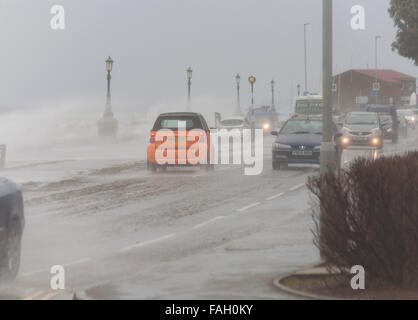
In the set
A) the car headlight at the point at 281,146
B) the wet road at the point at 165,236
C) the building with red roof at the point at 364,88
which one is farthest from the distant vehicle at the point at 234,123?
the building with red roof at the point at 364,88

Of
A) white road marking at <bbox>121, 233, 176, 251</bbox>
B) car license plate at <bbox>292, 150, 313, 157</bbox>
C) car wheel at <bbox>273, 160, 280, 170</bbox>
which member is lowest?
car wheel at <bbox>273, 160, 280, 170</bbox>

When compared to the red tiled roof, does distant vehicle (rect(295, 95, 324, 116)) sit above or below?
below

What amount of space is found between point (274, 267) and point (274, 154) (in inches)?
780

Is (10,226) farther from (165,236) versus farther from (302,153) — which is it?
(302,153)

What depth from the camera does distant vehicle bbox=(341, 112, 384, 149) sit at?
4619 centimetres

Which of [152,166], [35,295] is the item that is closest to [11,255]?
[35,295]

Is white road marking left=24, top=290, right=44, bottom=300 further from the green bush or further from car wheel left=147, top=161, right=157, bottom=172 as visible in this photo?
car wheel left=147, top=161, right=157, bottom=172

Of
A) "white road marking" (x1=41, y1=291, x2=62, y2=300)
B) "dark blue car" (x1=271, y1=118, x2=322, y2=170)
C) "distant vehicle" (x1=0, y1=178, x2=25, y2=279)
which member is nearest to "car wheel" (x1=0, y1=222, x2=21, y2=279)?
"distant vehicle" (x1=0, y1=178, x2=25, y2=279)

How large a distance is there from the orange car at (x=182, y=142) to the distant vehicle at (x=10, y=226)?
1943 cm

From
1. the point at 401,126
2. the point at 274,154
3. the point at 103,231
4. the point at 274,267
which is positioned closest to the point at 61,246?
the point at 103,231

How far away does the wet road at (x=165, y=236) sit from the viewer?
33.0ft

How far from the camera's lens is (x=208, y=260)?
12.1 meters

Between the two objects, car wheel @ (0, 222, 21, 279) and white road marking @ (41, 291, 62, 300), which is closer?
white road marking @ (41, 291, 62, 300)
